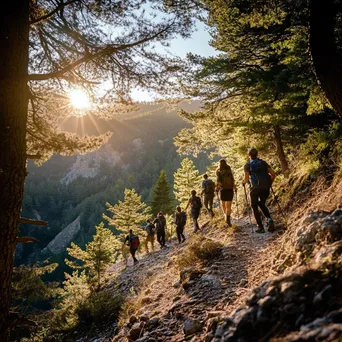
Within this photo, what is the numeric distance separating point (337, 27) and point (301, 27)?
0.85 meters

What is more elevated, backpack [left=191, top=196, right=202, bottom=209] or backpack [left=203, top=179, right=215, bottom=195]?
backpack [left=203, top=179, right=215, bottom=195]

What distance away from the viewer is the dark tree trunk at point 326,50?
11.8ft

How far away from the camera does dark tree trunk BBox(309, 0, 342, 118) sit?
3.60 meters

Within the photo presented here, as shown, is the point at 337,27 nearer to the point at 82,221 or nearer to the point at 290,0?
the point at 290,0

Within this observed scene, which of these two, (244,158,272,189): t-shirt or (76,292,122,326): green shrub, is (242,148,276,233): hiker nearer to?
(244,158,272,189): t-shirt

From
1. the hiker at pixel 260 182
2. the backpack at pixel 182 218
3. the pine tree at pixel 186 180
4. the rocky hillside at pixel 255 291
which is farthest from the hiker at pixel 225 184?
the pine tree at pixel 186 180

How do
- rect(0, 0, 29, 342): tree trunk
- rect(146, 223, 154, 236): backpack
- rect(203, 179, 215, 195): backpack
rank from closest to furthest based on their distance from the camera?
rect(0, 0, 29, 342): tree trunk
rect(203, 179, 215, 195): backpack
rect(146, 223, 154, 236): backpack

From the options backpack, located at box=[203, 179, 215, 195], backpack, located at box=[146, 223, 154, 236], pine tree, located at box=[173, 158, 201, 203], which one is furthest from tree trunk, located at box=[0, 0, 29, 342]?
pine tree, located at box=[173, 158, 201, 203]

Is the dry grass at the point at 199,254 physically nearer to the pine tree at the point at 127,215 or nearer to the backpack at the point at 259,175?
the backpack at the point at 259,175

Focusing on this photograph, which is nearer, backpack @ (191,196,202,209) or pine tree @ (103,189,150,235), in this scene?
backpack @ (191,196,202,209)

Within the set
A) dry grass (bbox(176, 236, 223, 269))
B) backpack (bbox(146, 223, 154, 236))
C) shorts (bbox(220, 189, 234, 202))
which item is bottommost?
backpack (bbox(146, 223, 154, 236))

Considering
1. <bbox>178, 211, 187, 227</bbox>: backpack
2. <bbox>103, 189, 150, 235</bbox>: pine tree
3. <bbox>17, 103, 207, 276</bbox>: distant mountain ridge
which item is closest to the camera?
<bbox>178, 211, 187, 227</bbox>: backpack

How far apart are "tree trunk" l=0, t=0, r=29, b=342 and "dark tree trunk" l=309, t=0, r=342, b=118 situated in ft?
12.9

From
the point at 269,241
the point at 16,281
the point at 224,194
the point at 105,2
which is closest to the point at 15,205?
the point at 105,2
